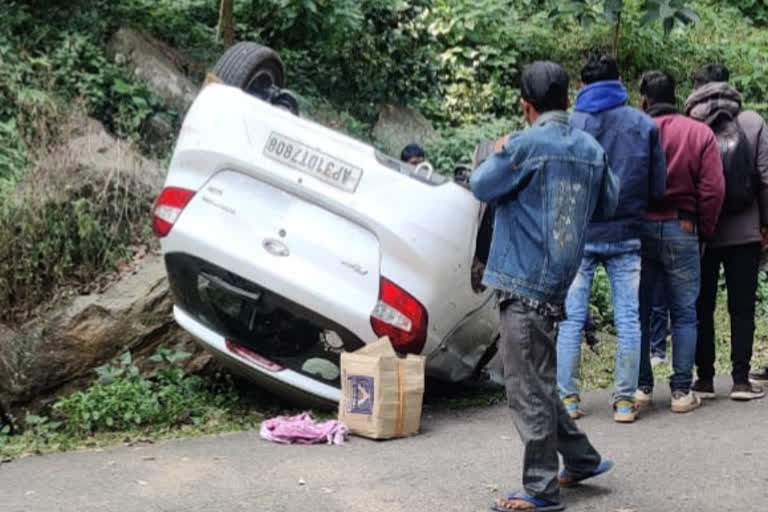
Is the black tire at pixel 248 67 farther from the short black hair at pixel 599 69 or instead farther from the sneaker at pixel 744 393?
the sneaker at pixel 744 393

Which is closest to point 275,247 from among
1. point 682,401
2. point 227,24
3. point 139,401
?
point 139,401

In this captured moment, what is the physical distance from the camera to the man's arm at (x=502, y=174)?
522cm

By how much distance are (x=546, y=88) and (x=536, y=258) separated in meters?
0.80

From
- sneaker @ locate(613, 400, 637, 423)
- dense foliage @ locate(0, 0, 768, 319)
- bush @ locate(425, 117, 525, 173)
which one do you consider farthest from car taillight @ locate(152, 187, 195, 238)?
bush @ locate(425, 117, 525, 173)

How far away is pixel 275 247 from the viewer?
6.91 m

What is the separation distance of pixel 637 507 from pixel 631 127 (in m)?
2.46

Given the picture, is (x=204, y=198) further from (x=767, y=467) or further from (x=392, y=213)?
(x=767, y=467)

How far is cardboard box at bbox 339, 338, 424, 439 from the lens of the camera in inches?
264

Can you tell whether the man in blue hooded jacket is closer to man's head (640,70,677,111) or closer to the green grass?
man's head (640,70,677,111)

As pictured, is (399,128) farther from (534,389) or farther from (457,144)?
(534,389)

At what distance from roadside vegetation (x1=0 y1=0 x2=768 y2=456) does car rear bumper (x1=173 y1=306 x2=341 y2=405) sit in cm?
41

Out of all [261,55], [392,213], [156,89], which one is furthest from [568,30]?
[392,213]

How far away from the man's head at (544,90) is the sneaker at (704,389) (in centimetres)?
322

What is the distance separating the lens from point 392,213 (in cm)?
683
